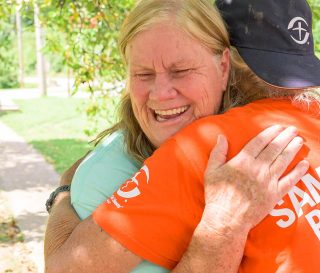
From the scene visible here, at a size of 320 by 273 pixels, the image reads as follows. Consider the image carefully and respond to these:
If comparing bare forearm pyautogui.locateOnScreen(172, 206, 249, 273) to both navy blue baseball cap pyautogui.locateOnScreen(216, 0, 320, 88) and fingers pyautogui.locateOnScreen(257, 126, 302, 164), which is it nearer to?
fingers pyautogui.locateOnScreen(257, 126, 302, 164)

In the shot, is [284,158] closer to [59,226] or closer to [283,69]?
[283,69]

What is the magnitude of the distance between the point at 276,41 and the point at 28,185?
28.5ft

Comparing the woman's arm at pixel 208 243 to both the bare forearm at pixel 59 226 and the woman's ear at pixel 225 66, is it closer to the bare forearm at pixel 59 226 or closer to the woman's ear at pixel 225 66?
the bare forearm at pixel 59 226

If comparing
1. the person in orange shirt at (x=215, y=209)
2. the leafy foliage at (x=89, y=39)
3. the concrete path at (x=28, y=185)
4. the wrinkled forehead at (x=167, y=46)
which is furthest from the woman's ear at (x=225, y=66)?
the concrete path at (x=28, y=185)

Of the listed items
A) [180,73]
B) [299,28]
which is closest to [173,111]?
[180,73]

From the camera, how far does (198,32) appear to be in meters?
1.96

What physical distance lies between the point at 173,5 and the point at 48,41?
550cm

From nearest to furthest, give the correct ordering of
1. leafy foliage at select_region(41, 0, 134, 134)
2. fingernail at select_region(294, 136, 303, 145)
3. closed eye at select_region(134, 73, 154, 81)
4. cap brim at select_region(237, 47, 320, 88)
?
1. fingernail at select_region(294, 136, 303, 145)
2. cap brim at select_region(237, 47, 320, 88)
3. closed eye at select_region(134, 73, 154, 81)
4. leafy foliage at select_region(41, 0, 134, 134)

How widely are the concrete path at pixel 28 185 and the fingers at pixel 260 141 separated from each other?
16.6ft

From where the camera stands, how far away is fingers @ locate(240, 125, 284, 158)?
5.63 feet

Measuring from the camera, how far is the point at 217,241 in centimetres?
167

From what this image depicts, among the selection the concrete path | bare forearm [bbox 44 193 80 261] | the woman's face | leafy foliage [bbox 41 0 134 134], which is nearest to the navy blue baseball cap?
the woman's face

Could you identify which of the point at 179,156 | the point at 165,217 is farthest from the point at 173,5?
the point at 165,217

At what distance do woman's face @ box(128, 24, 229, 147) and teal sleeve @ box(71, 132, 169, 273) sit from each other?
16 cm
